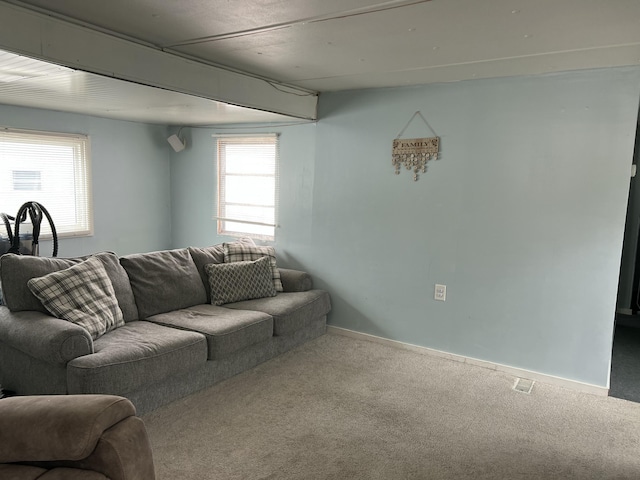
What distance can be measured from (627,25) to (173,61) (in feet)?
8.06

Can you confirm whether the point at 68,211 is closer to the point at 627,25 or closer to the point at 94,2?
the point at 94,2

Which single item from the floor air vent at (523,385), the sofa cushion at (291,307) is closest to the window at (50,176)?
the sofa cushion at (291,307)

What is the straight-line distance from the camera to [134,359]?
2592 mm

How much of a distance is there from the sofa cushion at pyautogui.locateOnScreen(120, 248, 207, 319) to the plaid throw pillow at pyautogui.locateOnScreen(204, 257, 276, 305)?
12 cm

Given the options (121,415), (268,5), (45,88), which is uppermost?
(268,5)

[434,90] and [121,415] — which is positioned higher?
[434,90]

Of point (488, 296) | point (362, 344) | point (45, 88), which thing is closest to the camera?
point (45, 88)

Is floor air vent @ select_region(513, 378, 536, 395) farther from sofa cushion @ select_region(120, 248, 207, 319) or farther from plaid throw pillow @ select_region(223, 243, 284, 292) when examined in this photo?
sofa cushion @ select_region(120, 248, 207, 319)

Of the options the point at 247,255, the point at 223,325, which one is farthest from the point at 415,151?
the point at 223,325

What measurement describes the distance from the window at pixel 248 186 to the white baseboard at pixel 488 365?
128cm

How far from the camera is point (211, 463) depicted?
2.33 metres

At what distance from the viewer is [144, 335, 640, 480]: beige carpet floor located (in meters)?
2.34

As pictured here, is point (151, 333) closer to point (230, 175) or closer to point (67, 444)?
point (67, 444)

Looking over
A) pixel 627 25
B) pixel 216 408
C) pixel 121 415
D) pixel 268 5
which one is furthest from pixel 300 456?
pixel 627 25
